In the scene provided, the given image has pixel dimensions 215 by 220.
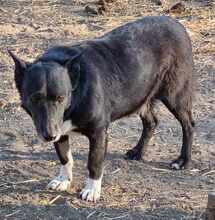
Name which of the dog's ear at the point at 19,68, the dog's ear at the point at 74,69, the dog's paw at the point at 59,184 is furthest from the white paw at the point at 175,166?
the dog's ear at the point at 19,68

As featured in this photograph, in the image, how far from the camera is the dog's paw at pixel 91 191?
5.82 metres

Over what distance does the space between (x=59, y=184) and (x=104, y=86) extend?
96 centimetres

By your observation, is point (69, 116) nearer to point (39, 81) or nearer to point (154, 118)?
point (39, 81)

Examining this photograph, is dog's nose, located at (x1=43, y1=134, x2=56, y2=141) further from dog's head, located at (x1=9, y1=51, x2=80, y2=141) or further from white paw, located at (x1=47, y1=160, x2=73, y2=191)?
white paw, located at (x1=47, y1=160, x2=73, y2=191)

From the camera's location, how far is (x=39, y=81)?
203 inches

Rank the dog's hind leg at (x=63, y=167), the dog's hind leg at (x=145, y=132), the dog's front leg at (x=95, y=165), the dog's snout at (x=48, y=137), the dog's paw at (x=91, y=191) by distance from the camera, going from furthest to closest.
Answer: the dog's hind leg at (x=145, y=132)
the dog's hind leg at (x=63, y=167)
the dog's paw at (x=91, y=191)
the dog's front leg at (x=95, y=165)
the dog's snout at (x=48, y=137)

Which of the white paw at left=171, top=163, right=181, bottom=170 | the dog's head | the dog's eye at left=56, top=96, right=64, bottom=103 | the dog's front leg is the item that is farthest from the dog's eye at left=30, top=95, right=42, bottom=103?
the white paw at left=171, top=163, right=181, bottom=170

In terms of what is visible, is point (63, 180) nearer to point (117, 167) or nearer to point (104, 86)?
point (117, 167)

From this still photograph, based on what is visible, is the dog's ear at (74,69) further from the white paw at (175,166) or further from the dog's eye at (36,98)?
the white paw at (175,166)

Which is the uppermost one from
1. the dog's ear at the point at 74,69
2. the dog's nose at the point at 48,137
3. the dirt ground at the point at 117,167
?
the dog's ear at the point at 74,69

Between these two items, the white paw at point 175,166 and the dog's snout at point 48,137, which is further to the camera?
the white paw at point 175,166

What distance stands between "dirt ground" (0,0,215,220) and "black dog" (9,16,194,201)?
0.54 ft

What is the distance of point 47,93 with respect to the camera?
515 centimetres

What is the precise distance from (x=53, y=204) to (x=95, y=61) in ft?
4.10
